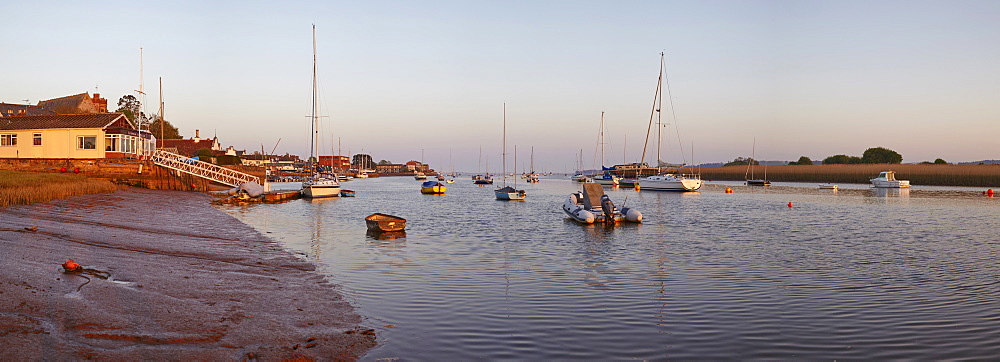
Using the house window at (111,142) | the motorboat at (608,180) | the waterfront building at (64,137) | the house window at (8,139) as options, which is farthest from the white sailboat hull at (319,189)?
the motorboat at (608,180)

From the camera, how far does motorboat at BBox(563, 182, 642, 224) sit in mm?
35219

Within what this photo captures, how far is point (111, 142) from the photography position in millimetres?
57219

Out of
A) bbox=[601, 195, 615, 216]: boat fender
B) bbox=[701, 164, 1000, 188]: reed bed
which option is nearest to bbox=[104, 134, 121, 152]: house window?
bbox=[601, 195, 615, 216]: boat fender

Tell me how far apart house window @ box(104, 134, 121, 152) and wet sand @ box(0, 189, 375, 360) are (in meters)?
40.5

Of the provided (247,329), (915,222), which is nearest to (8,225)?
(247,329)

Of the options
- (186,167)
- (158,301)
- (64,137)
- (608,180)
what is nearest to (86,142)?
(64,137)

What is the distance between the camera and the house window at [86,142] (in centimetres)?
5584

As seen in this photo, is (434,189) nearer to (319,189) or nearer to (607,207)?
(319,189)

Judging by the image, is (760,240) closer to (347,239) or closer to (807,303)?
(807,303)

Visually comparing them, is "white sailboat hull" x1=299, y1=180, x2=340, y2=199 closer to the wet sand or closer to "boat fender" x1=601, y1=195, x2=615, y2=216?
"boat fender" x1=601, y1=195, x2=615, y2=216

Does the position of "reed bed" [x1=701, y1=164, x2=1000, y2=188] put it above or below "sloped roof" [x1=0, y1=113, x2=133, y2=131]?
below

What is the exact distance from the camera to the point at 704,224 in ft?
124

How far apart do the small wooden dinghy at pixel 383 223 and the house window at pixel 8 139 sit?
4778 centimetres

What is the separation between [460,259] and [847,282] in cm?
1202
